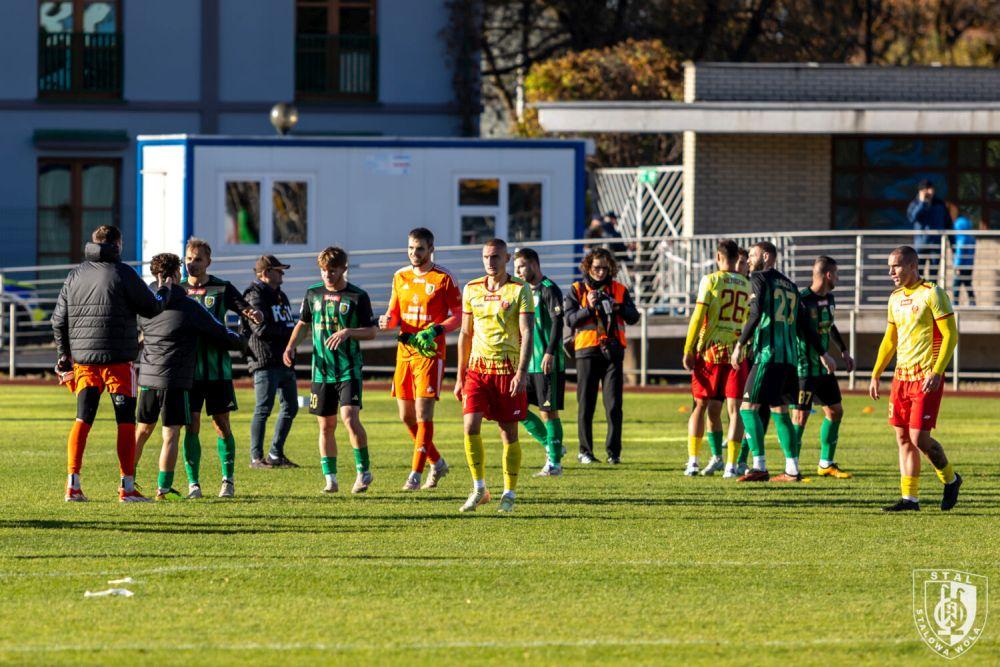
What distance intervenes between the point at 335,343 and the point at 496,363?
131 centimetres

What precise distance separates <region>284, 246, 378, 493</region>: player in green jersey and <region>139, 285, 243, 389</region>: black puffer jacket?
0.79m

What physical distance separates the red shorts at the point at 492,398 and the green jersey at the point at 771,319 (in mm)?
2474

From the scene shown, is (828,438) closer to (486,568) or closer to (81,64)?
(486,568)

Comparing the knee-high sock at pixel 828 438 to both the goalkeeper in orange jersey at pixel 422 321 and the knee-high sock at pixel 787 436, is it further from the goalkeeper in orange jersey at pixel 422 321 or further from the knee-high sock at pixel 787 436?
the goalkeeper in orange jersey at pixel 422 321

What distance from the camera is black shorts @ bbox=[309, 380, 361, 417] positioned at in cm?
1270

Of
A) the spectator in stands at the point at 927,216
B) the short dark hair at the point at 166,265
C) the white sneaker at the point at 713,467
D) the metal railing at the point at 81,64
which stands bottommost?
the white sneaker at the point at 713,467

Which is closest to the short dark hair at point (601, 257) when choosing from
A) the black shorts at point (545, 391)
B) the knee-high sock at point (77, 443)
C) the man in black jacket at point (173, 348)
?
the black shorts at point (545, 391)

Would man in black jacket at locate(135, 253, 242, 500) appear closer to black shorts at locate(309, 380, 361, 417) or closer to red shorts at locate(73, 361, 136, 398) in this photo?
red shorts at locate(73, 361, 136, 398)

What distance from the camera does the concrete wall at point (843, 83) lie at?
30188mm

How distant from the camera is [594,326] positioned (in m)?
15.5

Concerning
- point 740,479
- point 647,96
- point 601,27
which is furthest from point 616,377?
point 601,27

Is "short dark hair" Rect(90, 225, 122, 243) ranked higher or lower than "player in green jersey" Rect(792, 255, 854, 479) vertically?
higher

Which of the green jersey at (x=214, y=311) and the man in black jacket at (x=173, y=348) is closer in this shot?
the man in black jacket at (x=173, y=348)

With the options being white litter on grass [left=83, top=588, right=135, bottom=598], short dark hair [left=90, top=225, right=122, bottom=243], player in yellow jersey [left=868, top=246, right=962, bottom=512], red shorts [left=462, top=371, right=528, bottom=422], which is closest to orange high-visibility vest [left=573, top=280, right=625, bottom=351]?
red shorts [left=462, top=371, right=528, bottom=422]
